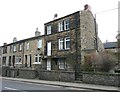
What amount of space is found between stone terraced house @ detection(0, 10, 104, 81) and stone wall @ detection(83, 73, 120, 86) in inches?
97.1

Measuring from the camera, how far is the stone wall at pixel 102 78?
2070 centimetres

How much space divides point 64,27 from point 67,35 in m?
1.68

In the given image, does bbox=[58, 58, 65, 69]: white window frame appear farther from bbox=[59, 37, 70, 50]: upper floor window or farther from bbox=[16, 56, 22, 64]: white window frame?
bbox=[16, 56, 22, 64]: white window frame

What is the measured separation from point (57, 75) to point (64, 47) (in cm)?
537

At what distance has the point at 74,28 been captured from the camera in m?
30.8

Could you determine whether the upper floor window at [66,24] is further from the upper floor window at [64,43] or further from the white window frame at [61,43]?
the white window frame at [61,43]

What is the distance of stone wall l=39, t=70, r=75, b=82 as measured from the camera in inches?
1034

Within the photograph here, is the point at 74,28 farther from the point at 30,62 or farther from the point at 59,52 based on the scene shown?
the point at 30,62

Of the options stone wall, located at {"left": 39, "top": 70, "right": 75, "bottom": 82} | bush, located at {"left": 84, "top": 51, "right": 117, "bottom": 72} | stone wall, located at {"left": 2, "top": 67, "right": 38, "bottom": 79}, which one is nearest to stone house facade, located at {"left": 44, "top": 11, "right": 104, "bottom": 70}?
stone wall, located at {"left": 39, "top": 70, "right": 75, "bottom": 82}

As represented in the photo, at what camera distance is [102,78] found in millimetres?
22047

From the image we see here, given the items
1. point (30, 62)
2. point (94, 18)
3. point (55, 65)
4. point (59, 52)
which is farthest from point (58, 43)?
point (30, 62)

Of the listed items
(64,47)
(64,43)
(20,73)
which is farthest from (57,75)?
(20,73)

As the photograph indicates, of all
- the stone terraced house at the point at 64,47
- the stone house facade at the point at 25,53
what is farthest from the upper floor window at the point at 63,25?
the stone house facade at the point at 25,53

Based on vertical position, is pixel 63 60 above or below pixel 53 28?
below
